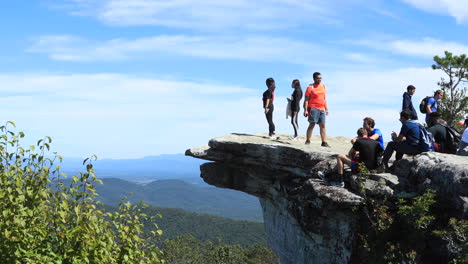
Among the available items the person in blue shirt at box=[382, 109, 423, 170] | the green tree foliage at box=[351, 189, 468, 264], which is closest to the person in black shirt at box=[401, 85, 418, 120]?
the person in blue shirt at box=[382, 109, 423, 170]

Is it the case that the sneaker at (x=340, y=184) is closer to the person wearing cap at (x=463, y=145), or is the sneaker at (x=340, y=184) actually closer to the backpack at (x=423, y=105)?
the person wearing cap at (x=463, y=145)

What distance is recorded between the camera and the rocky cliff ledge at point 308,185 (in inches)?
533

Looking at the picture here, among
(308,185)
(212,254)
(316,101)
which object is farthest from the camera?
(212,254)

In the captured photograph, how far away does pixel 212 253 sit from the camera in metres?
89.1

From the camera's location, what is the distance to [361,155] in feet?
50.1

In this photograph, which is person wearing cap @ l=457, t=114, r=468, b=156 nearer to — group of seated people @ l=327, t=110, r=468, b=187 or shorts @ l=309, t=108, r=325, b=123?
group of seated people @ l=327, t=110, r=468, b=187

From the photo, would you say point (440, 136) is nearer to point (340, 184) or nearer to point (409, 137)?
point (409, 137)

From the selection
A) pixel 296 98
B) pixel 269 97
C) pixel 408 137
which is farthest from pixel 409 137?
pixel 269 97

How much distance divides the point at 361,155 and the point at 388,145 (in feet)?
3.33

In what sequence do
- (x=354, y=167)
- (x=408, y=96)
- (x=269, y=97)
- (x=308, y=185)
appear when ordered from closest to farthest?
(x=354, y=167), (x=308, y=185), (x=408, y=96), (x=269, y=97)

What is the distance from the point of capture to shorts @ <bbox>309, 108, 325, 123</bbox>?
18.8 metres

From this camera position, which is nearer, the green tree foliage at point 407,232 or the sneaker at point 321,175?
the green tree foliage at point 407,232

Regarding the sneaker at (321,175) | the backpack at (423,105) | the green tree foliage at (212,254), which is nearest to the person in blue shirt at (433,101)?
the backpack at (423,105)

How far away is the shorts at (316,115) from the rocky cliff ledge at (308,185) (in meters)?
1.50
